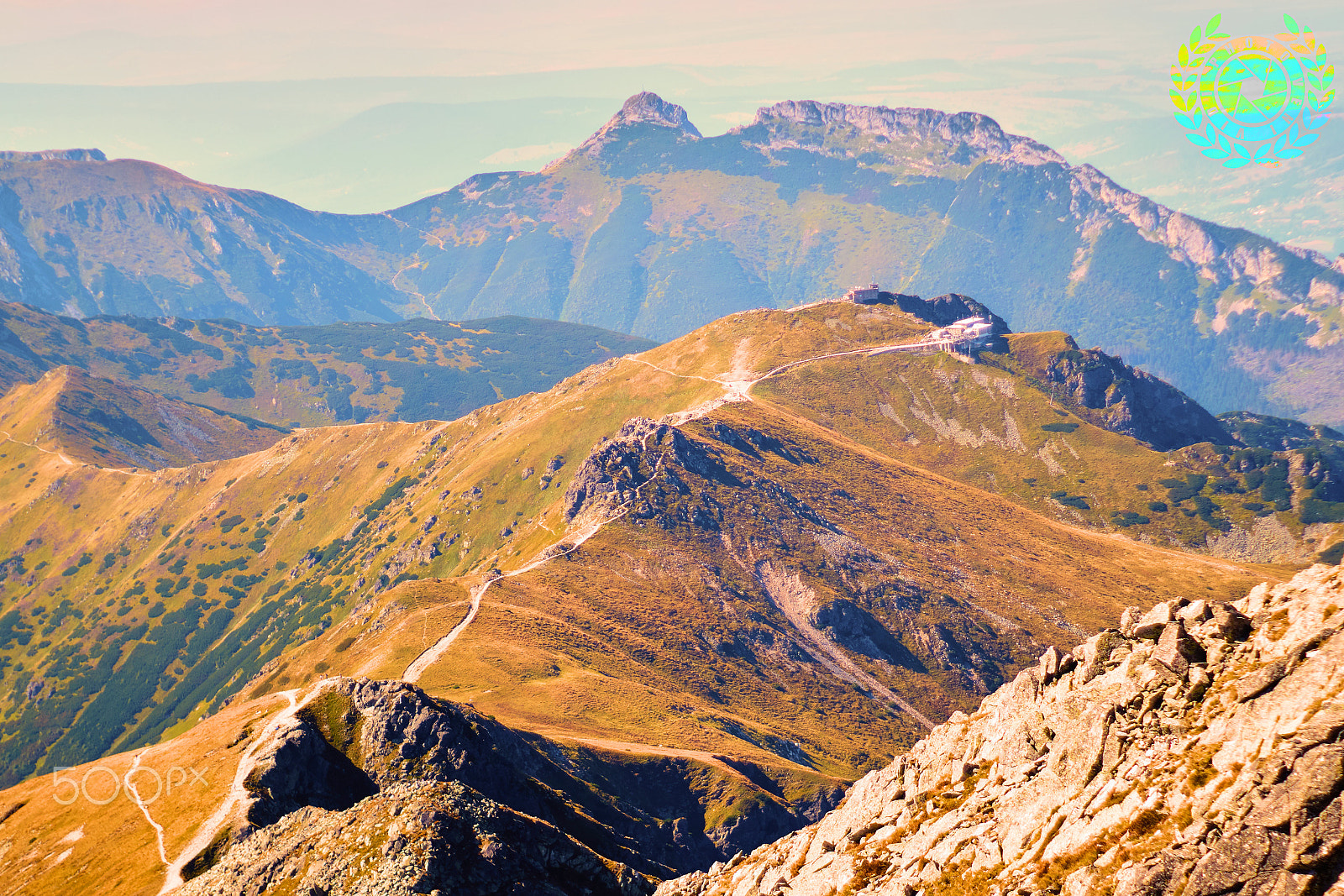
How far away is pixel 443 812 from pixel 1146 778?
65.1m

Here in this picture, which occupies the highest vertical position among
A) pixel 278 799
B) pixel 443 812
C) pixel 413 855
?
pixel 443 812

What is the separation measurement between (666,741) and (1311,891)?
491 feet

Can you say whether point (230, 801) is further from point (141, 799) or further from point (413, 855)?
point (413, 855)

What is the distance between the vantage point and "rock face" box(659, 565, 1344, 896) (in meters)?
34.7

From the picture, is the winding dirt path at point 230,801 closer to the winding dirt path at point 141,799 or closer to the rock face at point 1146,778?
the winding dirt path at point 141,799

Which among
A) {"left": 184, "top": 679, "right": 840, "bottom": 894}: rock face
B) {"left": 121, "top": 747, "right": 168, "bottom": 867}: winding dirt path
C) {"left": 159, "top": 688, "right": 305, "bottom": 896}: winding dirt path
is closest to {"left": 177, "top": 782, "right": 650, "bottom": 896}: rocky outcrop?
{"left": 184, "top": 679, "right": 840, "bottom": 894}: rock face

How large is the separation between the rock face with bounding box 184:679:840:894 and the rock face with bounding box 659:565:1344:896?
3363cm

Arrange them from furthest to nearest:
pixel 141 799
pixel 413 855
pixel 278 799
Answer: pixel 141 799 → pixel 278 799 → pixel 413 855

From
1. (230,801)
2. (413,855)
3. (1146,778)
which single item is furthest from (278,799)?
(1146,778)

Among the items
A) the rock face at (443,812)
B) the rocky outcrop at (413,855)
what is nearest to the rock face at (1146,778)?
the rocky outcrop at (413,855)

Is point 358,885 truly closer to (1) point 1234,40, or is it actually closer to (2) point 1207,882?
(2) point 1207,882

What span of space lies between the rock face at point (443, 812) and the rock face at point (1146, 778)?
3363 cm

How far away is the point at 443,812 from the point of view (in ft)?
270

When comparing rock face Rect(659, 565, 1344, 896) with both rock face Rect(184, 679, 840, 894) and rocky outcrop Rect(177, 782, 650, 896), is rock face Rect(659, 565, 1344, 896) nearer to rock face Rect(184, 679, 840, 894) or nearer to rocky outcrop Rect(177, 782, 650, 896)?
rocky outcrop Rect(177, 782, 650, 896)
